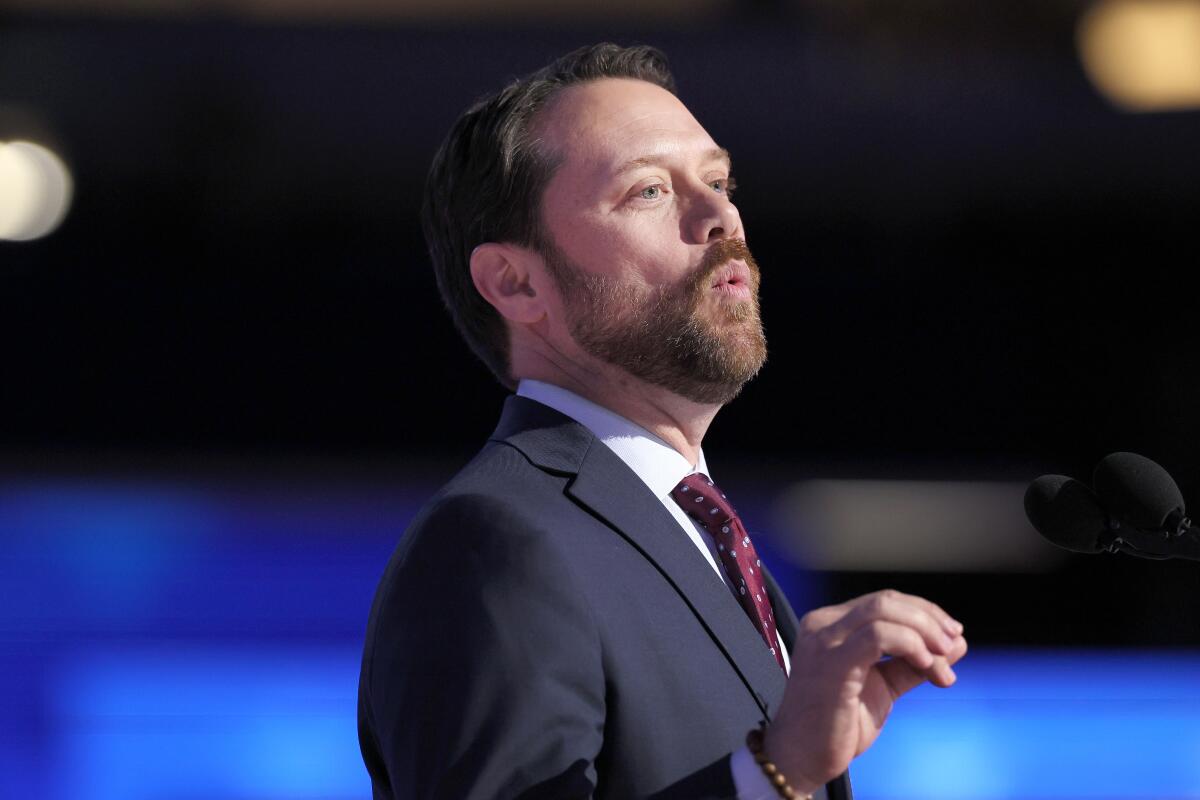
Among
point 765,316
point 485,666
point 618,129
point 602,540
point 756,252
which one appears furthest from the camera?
point 756,252

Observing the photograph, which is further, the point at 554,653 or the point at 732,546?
the point at 732,546

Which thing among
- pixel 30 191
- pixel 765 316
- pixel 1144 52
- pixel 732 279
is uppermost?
pixel 1144 52

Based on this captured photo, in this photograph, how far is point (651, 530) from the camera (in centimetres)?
146

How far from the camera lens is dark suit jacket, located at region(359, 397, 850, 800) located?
1.22m

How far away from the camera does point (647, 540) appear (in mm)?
1439

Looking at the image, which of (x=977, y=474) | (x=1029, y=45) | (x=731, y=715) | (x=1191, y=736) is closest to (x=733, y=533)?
(x=731, y=715)

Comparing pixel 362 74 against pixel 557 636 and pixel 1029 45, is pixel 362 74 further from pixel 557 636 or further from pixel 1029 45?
pixel 557 636

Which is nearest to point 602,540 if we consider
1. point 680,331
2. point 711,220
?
point 680,331

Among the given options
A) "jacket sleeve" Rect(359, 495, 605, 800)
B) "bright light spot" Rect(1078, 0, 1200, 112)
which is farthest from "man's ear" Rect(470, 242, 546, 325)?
"bright light spot" Rect(1078, 0, 1200, 112)

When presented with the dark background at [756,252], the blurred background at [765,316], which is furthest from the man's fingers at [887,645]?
the dark background at [756,252]

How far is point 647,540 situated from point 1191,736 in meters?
3.45

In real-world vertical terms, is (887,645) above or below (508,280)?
below

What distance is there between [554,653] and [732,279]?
0.55m

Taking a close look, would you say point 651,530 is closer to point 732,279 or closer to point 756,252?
point 732,279
